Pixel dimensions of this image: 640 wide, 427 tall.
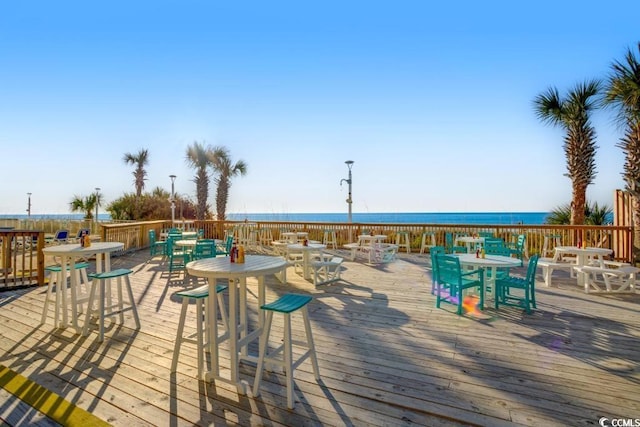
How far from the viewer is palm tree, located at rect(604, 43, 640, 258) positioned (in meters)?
6.77

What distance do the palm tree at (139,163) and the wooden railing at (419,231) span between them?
1038cm

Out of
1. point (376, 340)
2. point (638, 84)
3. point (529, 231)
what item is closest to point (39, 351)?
point (376, 340)

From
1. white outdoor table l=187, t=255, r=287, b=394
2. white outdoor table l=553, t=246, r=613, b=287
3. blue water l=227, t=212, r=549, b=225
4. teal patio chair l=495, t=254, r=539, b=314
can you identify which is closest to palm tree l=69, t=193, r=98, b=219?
blue water l=227, t=212, r=549, b=225

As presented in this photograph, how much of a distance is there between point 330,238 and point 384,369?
29.2ft

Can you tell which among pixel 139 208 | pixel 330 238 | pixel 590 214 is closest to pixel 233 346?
pixel 330 238

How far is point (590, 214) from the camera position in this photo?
10.5 meters

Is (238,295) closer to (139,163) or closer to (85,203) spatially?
(85,203)

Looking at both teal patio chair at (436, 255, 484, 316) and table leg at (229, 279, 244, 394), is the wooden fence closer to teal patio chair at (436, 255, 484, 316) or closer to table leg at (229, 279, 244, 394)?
teal patio chair at (436, 255, 484, 316)

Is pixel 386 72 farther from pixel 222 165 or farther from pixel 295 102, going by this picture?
pixel 222 165

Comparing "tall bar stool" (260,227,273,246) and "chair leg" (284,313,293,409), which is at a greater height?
"tall bar stool" (260,227,273,246)

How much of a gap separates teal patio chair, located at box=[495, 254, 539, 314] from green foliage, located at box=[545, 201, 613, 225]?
27.1 feet

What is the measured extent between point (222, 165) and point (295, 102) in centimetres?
648

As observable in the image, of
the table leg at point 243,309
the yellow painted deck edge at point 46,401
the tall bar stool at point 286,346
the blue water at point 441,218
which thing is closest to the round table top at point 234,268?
the table leg at point 243,309

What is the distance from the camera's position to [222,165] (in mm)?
15930
